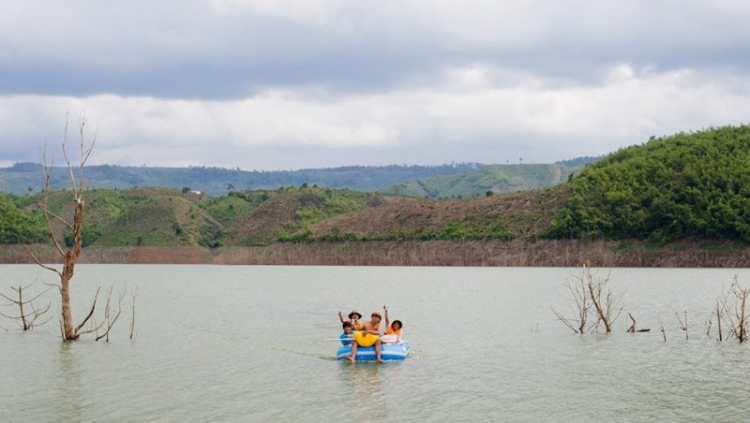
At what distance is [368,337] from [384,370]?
2.06 m

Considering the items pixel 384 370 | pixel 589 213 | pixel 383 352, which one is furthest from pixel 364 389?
pixel 589 213

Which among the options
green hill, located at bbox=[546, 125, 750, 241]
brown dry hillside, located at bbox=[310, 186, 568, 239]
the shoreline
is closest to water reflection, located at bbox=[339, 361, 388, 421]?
the shoreline

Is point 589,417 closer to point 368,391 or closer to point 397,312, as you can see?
point 368,391

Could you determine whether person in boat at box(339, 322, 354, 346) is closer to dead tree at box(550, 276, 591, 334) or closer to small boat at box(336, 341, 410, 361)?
small boat at box(336, 341, 410, 361)

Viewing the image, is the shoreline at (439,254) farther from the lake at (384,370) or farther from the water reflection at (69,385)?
the water reflection at (69,385)

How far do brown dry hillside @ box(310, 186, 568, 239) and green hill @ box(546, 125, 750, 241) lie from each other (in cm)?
413

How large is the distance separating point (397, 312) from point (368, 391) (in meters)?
29.6

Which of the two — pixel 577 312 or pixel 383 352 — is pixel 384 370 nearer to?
pixel 383 352

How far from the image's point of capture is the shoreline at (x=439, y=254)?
111688 mm

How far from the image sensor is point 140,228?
603ft

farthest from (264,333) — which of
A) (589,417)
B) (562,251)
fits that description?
(562,251)

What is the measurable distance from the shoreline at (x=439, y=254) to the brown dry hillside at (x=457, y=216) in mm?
3102

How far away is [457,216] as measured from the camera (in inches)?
5684

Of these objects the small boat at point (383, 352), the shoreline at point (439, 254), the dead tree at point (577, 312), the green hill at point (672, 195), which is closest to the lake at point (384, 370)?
the small boat at point (383, 352)
